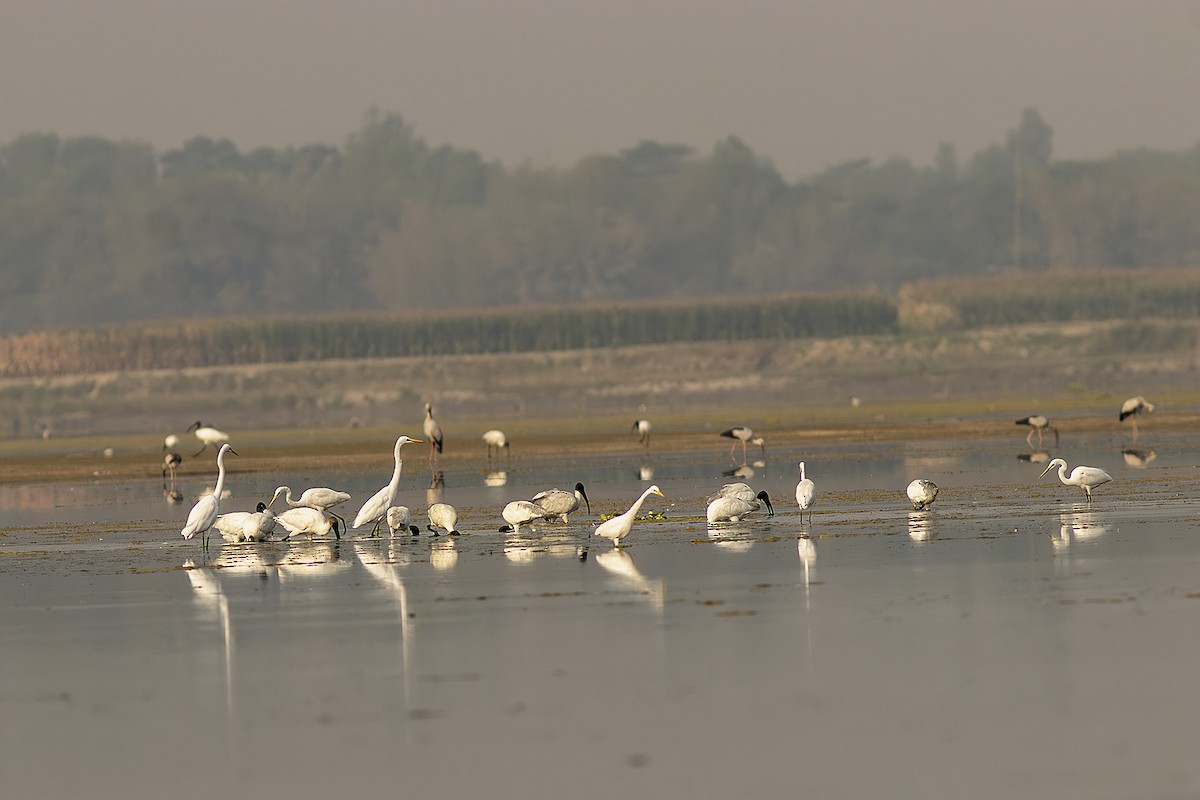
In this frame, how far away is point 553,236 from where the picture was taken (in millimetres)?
152250

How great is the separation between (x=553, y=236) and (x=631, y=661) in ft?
459

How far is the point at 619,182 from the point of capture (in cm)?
16300

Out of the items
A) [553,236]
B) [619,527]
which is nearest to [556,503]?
[619,527]

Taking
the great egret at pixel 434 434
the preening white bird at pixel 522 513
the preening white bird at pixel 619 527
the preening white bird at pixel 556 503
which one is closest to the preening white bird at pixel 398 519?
the preening white bird at pixel 522 513

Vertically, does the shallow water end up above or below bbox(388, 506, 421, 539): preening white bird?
below

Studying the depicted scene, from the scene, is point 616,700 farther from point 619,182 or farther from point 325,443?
point 619,182

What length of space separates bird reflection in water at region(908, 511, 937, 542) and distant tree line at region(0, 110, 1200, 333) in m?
120

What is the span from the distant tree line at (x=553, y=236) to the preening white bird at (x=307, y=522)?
398 feet

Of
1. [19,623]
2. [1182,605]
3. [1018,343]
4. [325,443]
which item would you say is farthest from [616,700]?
[1018,343]

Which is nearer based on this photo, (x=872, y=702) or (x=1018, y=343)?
(x=872, y=702)

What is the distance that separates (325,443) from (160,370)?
4038 centimetres

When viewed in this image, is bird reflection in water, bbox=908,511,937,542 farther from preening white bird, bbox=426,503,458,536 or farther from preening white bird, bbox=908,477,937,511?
preening white bird, bbox=426,503,458,536

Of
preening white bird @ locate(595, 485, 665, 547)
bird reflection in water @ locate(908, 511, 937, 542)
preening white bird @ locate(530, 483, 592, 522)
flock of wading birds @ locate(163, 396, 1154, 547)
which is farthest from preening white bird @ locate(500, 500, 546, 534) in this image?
bird reflection in water @ locate(908, 511, 937, 542)

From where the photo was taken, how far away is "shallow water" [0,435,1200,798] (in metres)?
10.4
